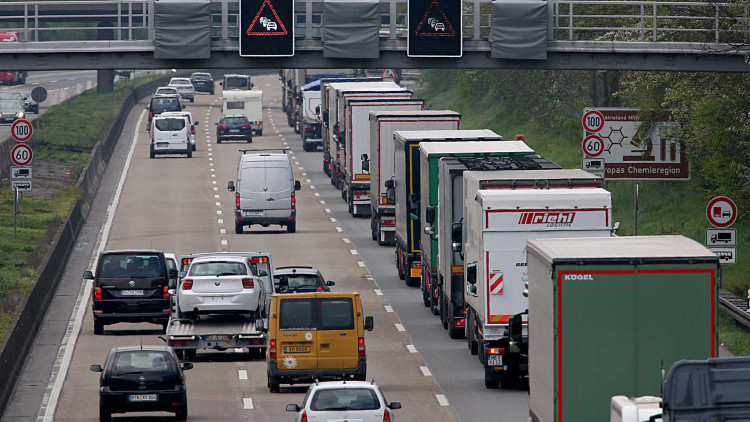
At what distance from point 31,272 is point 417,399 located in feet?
52.5

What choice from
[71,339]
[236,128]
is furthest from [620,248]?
[236,128]

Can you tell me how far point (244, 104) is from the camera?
283 ft

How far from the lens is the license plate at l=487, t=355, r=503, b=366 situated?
2583 cm

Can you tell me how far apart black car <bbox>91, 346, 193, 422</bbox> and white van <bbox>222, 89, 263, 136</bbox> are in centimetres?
6227

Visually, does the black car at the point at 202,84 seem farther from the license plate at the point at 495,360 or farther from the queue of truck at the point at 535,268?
the license plate at the point at 495,360

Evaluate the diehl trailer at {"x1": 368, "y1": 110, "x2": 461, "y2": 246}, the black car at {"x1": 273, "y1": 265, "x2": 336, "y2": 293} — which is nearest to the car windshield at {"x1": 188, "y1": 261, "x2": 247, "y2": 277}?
the black car at {"x1": 273, "y1": 265, "x2": 336, "y2": 293}

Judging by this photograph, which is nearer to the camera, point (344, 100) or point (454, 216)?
point (454, 216)

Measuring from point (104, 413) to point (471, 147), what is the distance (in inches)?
518

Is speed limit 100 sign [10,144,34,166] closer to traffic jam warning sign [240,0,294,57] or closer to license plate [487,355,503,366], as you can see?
traffic jam warning sign [240,0,294,57]

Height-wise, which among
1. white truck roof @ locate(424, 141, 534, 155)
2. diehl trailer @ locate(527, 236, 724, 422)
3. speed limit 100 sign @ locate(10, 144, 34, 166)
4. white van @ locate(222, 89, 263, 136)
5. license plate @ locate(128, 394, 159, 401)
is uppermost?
white van @ locate(222, 89, 263, 136)

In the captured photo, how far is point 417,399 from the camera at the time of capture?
84.6 feet

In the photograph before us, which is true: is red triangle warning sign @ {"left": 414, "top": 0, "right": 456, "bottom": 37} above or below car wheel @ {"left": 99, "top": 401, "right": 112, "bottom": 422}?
above

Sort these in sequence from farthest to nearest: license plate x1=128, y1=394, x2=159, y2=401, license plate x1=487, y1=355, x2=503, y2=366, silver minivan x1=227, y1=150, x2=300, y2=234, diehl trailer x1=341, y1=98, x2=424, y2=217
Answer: diehl trailer x1=341, y1=98, x2=424, y2=217, silver minivan x1=227, y1=150, x2=300, y2=234, license plate x1=487, y1=355, x2=503, y2=366, license plate x1=128, y1=394, x2=159, y2=401

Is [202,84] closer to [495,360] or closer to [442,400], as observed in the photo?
[495,360]
